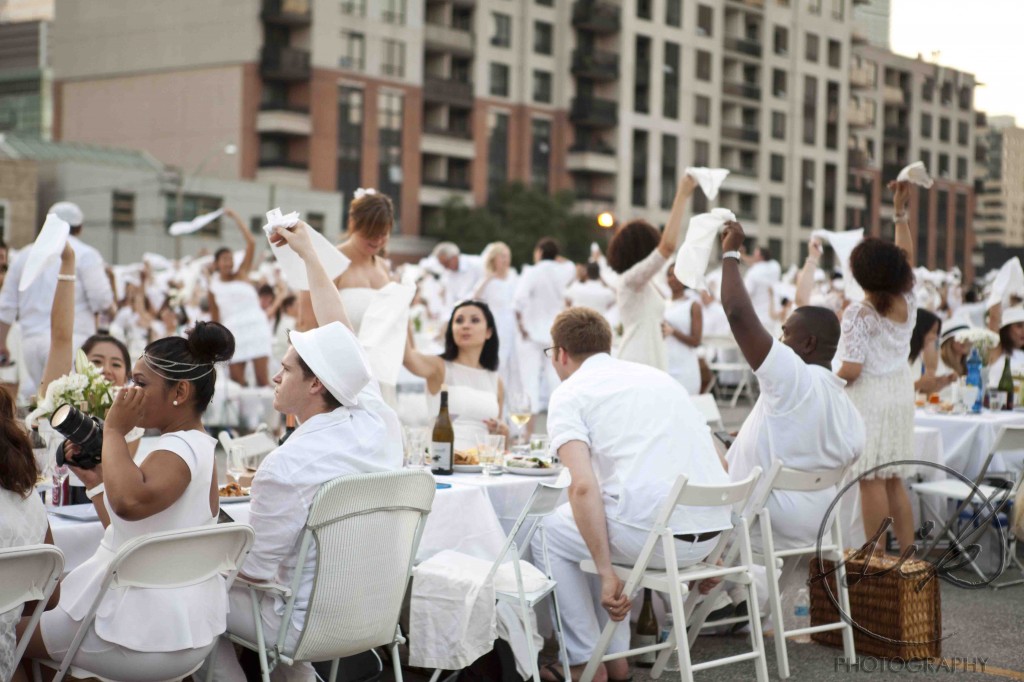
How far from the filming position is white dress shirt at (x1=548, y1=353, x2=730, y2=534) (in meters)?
4.94

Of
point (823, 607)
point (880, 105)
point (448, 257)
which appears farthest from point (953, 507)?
point (880, 105)

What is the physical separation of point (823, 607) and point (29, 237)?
1673 inches

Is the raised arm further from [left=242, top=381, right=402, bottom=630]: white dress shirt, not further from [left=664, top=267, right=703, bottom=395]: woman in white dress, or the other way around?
[left=664, top=267, right=703, bottom=395]: woman in white dress

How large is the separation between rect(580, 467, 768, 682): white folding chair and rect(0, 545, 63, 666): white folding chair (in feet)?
7.15

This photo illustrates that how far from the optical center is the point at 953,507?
27.0 ft

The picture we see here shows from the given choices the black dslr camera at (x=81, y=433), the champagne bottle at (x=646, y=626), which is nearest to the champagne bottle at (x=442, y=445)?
the champagne bottle at (x=646, y=626)

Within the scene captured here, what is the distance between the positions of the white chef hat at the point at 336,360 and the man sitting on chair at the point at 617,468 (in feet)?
3.21

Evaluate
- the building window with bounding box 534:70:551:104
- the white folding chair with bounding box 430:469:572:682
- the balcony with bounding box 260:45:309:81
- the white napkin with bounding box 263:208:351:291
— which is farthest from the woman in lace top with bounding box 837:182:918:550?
the building window with bounding box 534:70:551:104

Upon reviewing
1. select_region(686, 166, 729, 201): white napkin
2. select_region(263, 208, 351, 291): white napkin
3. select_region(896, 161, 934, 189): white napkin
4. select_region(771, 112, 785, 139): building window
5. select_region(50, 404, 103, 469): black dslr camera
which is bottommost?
select_region(50, 404, 103, 469): black dslr camera

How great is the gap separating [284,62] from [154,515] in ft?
158

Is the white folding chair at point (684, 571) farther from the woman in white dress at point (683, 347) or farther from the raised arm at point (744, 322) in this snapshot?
the woman in white dress at point (683, 347)

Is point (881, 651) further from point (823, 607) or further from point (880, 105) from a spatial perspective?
point (880, 105)

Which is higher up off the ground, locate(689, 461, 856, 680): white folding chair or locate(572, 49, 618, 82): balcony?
locate(572, 49, 618, 82): balcony

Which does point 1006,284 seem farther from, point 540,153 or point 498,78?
point 540,153
